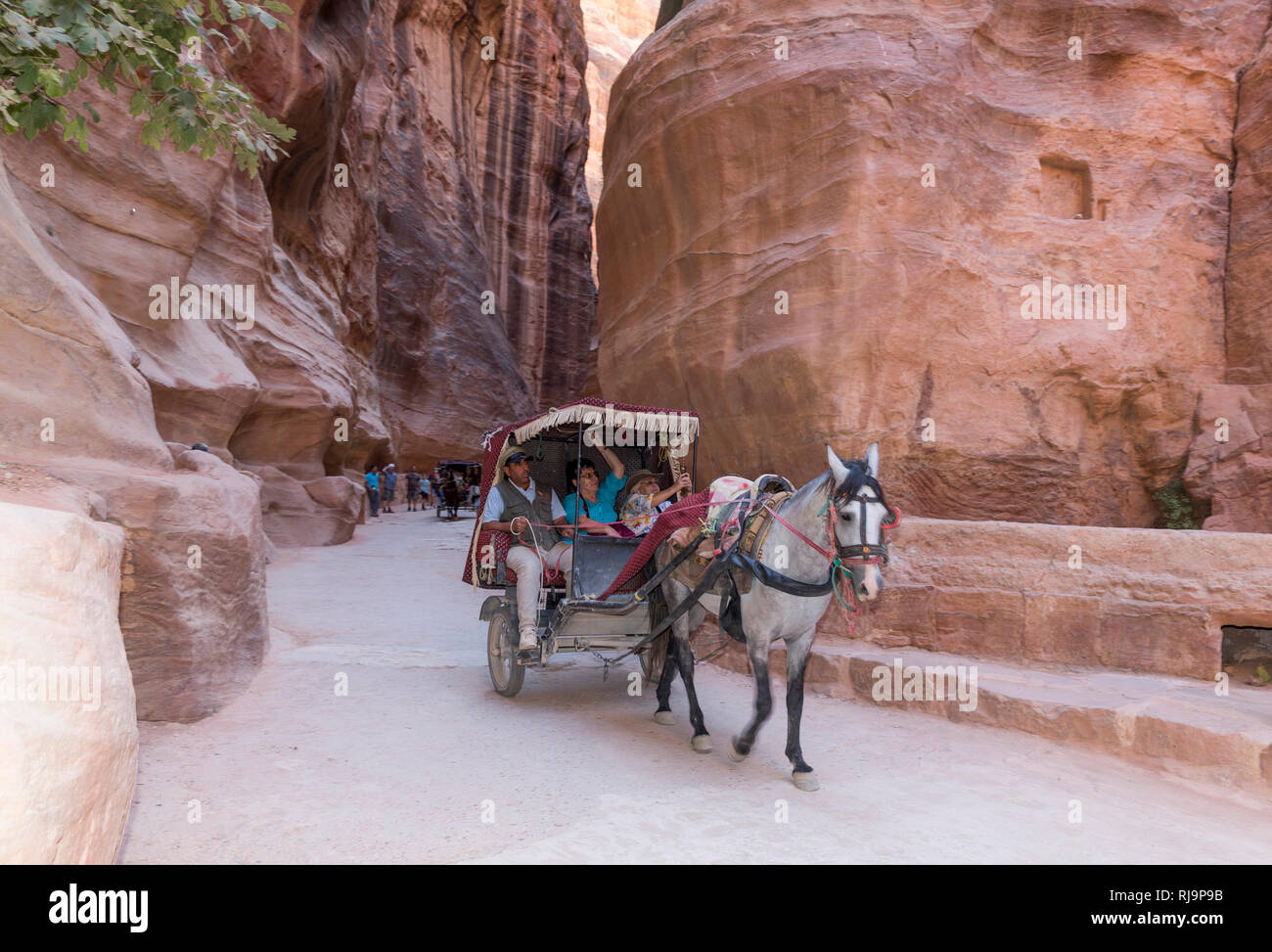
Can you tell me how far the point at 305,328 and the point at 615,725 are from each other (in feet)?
50.0

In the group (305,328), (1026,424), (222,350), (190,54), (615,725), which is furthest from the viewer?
(305,328)

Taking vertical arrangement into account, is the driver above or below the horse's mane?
below

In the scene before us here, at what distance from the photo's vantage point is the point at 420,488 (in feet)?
121

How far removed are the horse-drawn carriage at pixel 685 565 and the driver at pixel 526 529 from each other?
0.07 metres

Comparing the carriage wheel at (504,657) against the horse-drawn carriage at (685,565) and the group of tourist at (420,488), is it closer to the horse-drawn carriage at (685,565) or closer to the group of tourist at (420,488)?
the horse-drawn carriage at (685,565)

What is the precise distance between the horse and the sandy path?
0.30 metres

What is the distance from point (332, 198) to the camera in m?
24.0

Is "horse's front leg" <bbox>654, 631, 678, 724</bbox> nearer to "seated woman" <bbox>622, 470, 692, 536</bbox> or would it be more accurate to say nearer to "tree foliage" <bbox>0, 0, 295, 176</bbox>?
"seated woman" <bbox>622, 470, 692, 536</bbox>

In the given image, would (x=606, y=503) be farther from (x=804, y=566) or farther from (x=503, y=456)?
(x=804, y=566)

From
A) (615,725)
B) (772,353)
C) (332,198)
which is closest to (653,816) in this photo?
(615,725)

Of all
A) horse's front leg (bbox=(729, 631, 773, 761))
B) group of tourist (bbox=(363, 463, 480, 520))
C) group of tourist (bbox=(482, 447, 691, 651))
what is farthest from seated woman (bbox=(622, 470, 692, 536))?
group of tourist (bbox=(363, 463, 480, 520))

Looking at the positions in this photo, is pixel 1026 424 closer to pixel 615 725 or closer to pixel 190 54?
pixel 615 725

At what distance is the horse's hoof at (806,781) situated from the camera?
16.3 feet

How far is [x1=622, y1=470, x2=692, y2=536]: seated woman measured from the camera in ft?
23.2
